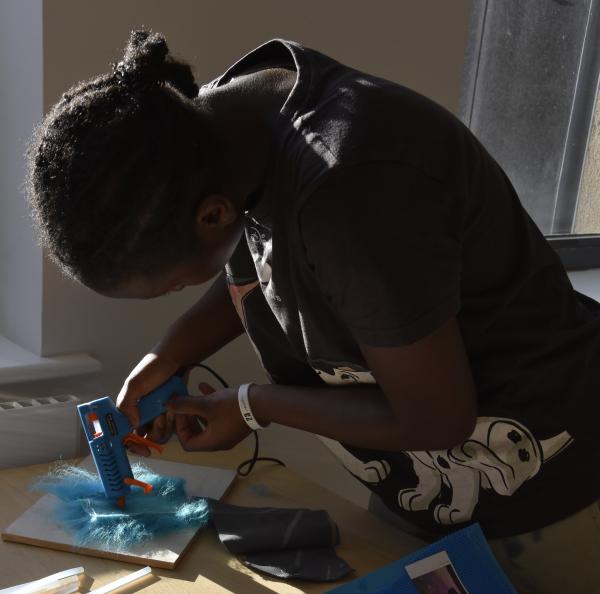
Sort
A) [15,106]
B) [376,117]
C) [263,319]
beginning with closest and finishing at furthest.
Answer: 1. [376,117]
2. [263,319]
3. [15,106]

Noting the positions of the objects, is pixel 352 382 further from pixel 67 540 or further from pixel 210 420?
pixel 67 540

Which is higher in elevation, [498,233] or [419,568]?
[498,233]

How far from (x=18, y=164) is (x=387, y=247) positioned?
0.76 meters

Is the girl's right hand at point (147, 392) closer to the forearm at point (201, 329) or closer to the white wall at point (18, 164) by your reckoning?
the forearm at point (201, 329)

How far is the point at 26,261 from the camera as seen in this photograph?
4.00 feet

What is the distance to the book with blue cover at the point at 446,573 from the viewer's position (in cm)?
82

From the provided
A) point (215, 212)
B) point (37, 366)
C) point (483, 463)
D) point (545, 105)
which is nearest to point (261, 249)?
point (215, 212)

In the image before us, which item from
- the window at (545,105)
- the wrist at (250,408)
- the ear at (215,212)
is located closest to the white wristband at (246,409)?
the wrist at (250,408)

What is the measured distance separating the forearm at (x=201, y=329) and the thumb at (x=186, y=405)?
0.08 m

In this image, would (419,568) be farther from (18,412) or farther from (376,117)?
(18,412)

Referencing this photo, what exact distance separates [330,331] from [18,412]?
20.1 inches

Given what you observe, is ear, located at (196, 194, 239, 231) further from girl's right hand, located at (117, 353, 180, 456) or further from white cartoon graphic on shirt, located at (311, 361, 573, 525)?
girl's right hand, located at (117, 353, 180, 456)

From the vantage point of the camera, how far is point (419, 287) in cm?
69

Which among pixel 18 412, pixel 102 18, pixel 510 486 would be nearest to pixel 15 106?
pixel 102 18
